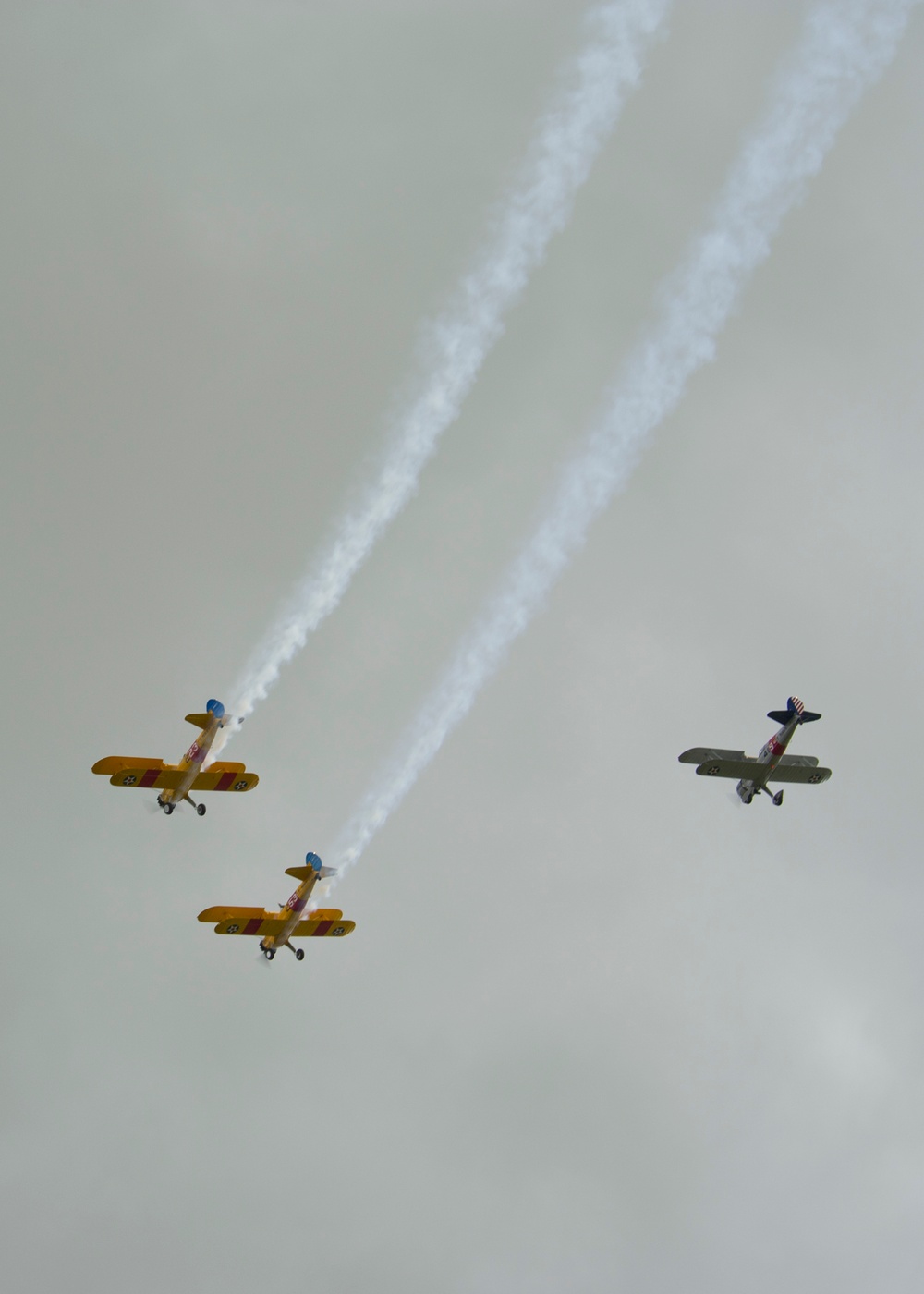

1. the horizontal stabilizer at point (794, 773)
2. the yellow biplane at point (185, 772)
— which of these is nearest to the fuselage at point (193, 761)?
the yellow biplane at point (185, 772)

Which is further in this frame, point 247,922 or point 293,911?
point 247,922

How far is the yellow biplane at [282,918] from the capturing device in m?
49.3

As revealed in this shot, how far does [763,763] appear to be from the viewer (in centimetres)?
5069

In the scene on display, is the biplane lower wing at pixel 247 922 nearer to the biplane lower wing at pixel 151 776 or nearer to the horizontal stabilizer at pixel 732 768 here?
the biplane lower wing at pixel 151 776

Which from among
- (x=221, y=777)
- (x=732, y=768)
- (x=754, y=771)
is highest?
(x=754, y=771)

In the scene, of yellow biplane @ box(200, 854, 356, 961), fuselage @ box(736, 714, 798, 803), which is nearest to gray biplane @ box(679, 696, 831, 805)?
fuselage @ box(736, 714, 798, 803)

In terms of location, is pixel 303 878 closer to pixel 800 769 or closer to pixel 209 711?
pixel 209 711

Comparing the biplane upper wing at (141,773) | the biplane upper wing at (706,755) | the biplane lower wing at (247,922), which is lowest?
the biplane lower wing at (247,922)

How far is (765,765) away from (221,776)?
16.8 metres

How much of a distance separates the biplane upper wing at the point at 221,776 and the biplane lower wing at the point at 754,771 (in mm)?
13939

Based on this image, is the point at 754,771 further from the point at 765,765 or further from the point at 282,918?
the point at 282,918

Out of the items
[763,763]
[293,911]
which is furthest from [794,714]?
[293,911]

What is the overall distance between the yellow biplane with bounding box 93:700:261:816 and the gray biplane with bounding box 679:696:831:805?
1392cm

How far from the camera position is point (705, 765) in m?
50.5
